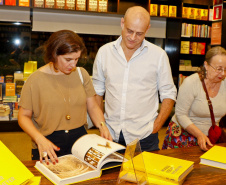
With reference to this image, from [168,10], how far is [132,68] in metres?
4.69

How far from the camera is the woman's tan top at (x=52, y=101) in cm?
177

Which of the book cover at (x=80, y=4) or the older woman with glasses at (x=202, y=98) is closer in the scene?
the older woman with glasses at (x=202, y=98)

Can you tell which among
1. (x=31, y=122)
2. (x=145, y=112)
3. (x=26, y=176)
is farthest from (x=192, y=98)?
(x=26, y=176)

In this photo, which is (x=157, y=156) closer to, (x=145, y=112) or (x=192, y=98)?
(x=145, y=112)

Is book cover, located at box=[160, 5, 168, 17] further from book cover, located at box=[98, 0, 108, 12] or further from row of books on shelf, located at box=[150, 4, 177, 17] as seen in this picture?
book cover, located at box=[98, 0, 108, 12]

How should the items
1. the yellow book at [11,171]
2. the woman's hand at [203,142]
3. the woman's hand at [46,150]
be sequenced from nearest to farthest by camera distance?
the yellow book at [11,171], the woman's hand at [46,150], the woman's hand at [203,142]

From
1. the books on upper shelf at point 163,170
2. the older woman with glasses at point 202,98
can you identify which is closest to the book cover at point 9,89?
the older woman with glasses at point 202,98

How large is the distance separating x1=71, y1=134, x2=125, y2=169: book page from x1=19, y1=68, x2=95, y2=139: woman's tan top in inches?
12.2

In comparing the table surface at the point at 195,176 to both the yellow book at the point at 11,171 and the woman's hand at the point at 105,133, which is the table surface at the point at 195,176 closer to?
the yellow book at the point at 11,171

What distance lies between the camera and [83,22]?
6141mm

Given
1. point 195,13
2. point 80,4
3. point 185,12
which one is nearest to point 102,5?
point 80,4

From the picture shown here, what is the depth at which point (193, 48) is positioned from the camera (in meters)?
6.83

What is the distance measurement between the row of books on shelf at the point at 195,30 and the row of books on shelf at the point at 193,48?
0.18m

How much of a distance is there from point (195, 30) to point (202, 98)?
479 centimetres
